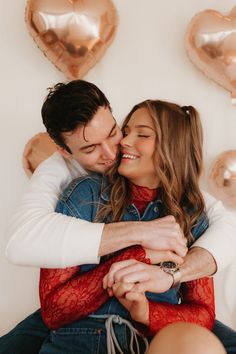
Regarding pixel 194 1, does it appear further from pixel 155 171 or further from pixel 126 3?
pixel 155 171

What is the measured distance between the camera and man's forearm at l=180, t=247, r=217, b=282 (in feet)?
4.26

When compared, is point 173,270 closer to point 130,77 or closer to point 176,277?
point 176,277

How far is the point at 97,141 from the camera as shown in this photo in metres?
1.44

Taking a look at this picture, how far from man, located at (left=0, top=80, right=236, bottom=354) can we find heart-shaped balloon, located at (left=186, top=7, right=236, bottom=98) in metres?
0.48

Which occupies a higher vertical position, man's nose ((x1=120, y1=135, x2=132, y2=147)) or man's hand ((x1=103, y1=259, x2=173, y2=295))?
man's nose ((x1=120, y1=135, x2=132, y2=147))

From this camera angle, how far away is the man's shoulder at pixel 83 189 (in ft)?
4.63

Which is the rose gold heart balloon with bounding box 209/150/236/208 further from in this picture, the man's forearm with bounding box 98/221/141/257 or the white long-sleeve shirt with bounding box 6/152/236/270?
the man's forearm with bounding box 98/221/141/257

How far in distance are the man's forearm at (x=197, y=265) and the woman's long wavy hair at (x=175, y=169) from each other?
125mm

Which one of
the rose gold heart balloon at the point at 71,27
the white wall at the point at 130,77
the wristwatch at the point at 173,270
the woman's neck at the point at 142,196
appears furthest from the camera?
the white wall at the point at 130,77

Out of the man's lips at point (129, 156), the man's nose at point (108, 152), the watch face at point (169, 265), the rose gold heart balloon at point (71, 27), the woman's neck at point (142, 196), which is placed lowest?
the watch face at point (169, 265)

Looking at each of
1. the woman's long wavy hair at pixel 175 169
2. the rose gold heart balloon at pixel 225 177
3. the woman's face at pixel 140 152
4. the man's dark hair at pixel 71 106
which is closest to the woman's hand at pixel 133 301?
the woman's long wavy hair at pixel 175 169

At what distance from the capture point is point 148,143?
4.76 feet

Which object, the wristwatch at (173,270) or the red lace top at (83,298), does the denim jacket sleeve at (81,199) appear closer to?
the red lace top at (83,298)

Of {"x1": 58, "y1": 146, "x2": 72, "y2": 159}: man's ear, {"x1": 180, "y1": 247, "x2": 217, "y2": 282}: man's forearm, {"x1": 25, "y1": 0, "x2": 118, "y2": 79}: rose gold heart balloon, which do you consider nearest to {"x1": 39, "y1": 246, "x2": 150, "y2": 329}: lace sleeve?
{"x1": 180, "y1": 247, "x2": 217, "y2": 282}: man's forearm
